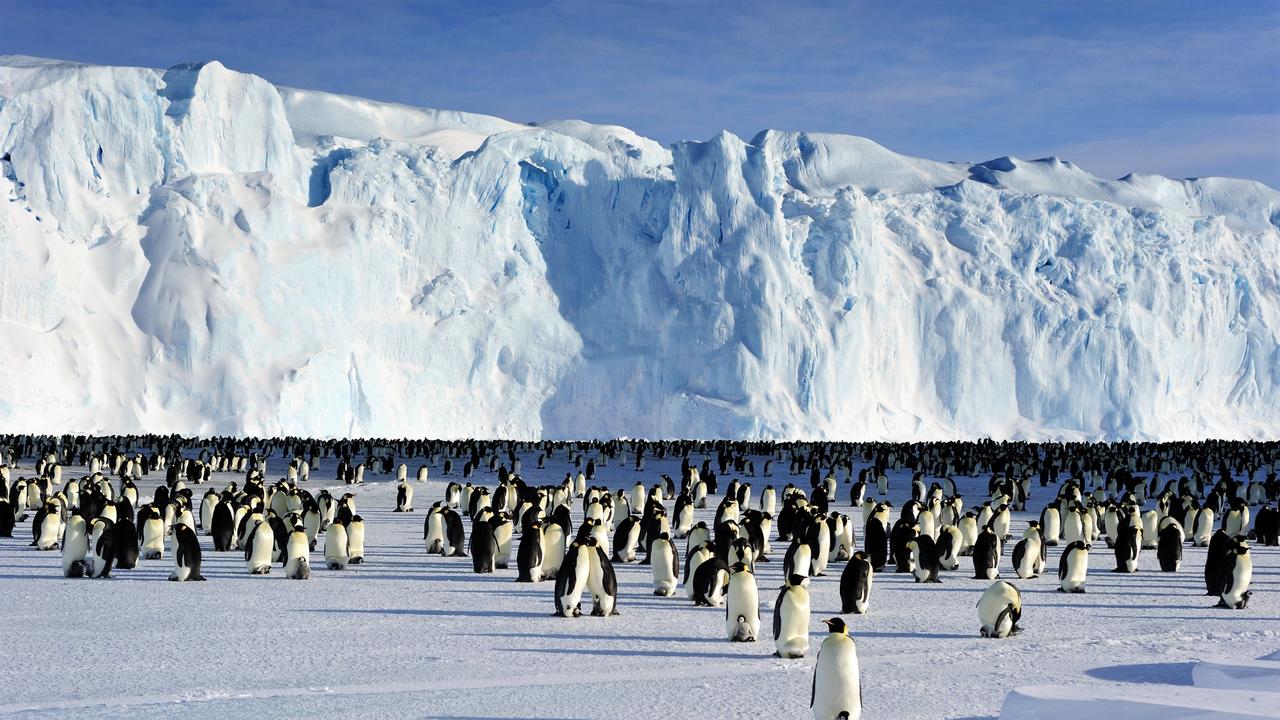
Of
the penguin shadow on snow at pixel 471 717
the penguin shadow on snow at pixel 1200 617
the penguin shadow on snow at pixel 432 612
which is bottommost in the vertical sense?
the penguin shadow on snow at pixel 471 717

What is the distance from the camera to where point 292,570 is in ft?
35.1

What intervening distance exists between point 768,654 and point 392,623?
2.43m

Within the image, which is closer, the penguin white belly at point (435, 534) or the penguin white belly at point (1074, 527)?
the penguin white belly at point (435, 534)

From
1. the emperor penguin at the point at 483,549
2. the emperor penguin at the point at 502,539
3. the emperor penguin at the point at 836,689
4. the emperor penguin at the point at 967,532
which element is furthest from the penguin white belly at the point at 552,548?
the emperor penguin at the point at 836,689

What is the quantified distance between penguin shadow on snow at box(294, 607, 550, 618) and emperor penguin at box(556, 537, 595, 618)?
0.47 ft

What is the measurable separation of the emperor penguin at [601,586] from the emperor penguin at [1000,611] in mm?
2346

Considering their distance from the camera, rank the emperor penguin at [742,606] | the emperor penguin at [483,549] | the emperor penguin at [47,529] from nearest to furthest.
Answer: the emperor penguin at [742,606] < the emperor penguin at [483,549] < the emperor penguin at [47,529]

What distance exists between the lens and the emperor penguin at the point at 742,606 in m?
7.66

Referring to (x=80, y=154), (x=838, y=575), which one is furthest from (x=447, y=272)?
(x=838, y=575)

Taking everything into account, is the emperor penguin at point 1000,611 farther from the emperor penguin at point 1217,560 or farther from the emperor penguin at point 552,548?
the emperor penguin at point 552,548

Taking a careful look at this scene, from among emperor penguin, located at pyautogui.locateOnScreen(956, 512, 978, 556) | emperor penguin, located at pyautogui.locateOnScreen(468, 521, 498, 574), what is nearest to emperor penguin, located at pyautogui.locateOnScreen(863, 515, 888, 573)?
emperor penguin, located at pyautogui.locateOnScreen(956, 512, 978, 556)

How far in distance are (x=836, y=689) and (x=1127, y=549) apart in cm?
717

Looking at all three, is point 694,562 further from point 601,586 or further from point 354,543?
point 354,543

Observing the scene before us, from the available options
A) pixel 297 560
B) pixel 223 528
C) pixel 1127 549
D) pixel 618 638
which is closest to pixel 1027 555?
pixel 1127 549
